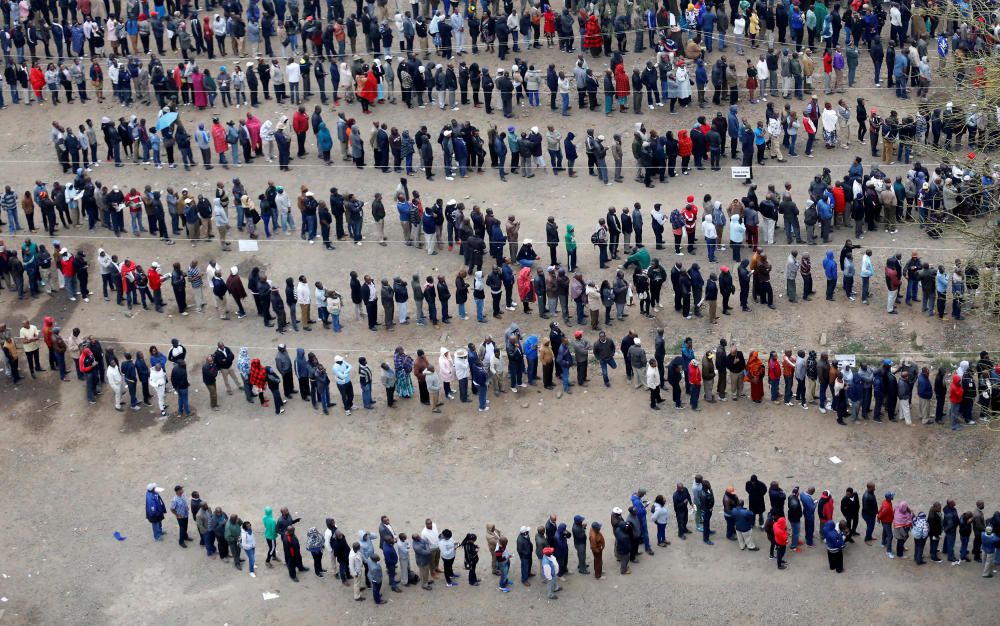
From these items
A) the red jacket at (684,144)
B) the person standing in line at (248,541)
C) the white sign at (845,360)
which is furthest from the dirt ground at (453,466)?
the red jacket at (684,144)

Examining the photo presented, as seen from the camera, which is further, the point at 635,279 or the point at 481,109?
the point at 481,109

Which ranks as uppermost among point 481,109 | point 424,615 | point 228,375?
point 481,109

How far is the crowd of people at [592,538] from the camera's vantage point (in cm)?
3591

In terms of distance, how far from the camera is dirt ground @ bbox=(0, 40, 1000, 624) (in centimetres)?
3612

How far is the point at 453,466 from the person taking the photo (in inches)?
1564

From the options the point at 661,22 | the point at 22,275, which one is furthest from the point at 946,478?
the point at 22,275

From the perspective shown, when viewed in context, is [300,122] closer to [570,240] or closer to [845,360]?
[570,240]

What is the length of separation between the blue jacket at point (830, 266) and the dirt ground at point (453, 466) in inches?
30.5

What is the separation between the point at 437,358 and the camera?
4241 cm

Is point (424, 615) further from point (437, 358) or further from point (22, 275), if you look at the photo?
point (22, 275)

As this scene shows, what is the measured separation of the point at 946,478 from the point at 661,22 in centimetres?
1963

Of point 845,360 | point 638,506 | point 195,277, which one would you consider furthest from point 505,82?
point 638,506

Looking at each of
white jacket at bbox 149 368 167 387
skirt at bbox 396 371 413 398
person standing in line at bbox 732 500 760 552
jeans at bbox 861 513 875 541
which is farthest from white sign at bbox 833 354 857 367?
white jacket at bbox 149 368 167 387

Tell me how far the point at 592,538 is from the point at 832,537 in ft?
15.5
